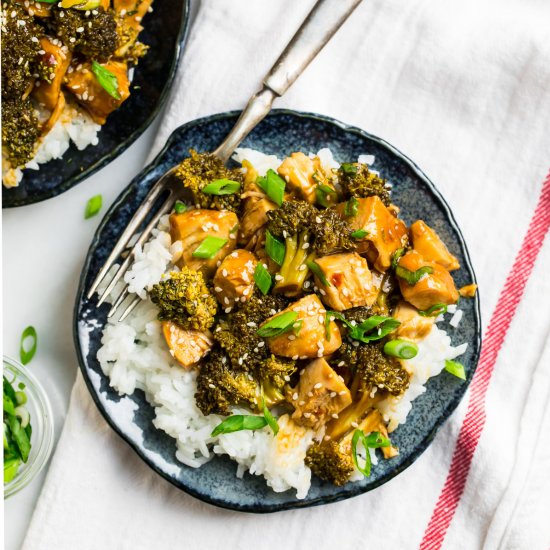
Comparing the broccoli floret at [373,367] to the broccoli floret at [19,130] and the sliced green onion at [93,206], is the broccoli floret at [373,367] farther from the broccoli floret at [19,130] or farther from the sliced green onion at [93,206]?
the broccoli floret at [19,130]

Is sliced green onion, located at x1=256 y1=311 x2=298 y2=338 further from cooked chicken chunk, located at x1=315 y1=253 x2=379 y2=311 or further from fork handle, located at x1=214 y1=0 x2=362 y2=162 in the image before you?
fork handle, located at x1=214 y1=0 x2=362 y2=162

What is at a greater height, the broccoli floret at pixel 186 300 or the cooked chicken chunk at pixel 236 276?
the cooked chicken chunk at pixel 236 276

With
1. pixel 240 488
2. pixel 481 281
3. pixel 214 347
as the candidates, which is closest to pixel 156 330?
pixel 214 347

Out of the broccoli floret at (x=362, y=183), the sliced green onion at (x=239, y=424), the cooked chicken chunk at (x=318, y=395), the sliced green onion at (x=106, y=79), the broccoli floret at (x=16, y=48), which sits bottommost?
the sliced green onion at (x=239, y=424)

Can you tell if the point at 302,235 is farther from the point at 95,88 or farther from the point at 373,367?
the point at 95,88

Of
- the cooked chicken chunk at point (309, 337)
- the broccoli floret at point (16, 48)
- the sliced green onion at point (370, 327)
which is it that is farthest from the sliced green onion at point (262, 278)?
the broccoli floret at point (16, 48)

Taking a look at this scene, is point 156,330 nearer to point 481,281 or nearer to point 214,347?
point 214,347

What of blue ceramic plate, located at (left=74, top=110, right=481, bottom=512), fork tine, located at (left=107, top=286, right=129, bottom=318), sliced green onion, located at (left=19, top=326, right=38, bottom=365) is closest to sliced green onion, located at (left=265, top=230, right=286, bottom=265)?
blue ceramic plate, located at (left=74, top=110, right=481, bottom=512)
